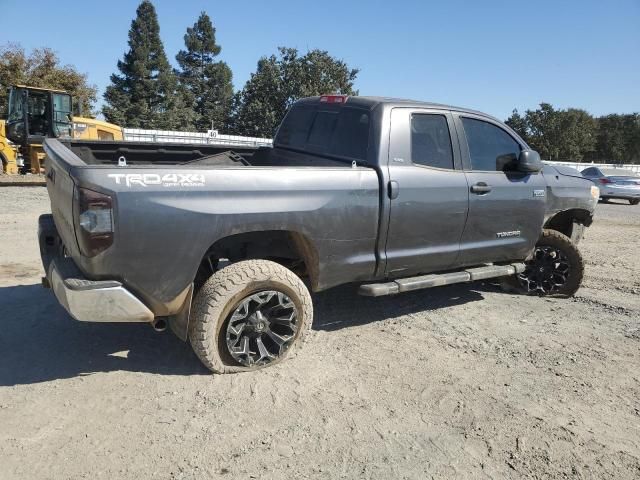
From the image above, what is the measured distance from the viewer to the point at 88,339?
405 cm

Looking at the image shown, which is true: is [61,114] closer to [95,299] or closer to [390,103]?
[390,103]

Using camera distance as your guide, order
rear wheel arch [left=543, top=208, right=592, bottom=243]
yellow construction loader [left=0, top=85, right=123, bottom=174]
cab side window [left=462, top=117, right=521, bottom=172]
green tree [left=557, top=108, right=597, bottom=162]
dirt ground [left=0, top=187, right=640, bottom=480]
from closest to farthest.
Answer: dirt ground [left=0, top=187, right=640, bottom=480] → cab side window [left=462, top=117, right=521, bottom=172] → rear wheel arch [left=543, top=208, right=592, bottom=243] → yellow construction loader [left=0, top=85, right=123, bottom=174] → green tree [left=557, top=108, right=597, bottom=162]

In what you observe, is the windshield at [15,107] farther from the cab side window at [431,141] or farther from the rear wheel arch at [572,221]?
the rear wheel arch at [572,221]

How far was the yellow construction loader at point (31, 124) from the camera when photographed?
48.2 feet

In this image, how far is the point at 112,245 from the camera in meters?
2.92

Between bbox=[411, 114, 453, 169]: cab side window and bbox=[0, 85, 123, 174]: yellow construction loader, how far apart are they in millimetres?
13779

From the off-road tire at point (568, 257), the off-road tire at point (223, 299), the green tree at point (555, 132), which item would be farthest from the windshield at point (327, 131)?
the green tree at point (555, 132)

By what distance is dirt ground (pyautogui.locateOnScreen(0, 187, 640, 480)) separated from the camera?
2662mm

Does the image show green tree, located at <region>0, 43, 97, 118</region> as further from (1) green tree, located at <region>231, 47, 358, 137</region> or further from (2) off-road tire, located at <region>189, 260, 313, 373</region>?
(2) off-road tire, located at <region>189, 260, 313, 373</region>

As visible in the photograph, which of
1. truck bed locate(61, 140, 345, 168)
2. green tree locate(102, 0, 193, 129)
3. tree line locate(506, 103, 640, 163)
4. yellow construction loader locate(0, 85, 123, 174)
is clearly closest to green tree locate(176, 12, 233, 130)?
green tree locate(102, 0, 193, 129)

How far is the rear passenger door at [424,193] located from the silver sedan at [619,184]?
17.1m

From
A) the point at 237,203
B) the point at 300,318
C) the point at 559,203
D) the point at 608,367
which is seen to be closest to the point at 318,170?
the point at 237,203

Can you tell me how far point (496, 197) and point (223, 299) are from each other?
2.82 meters

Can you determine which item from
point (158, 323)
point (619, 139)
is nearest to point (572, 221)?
point (158, 323)
